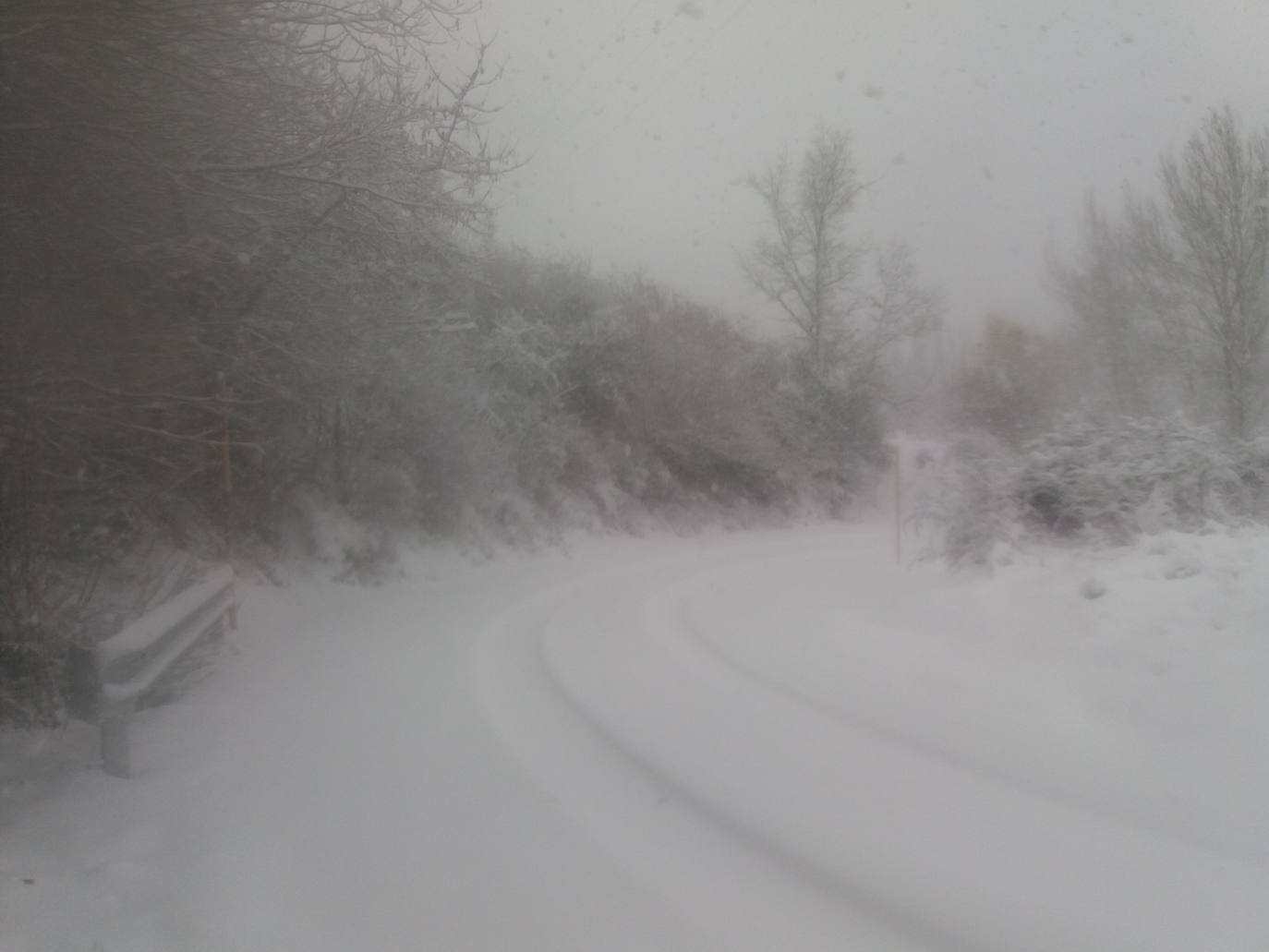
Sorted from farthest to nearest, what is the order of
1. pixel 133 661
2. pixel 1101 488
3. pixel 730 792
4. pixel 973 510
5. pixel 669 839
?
1. pixel 973 510
2. pixel 1101 488
3. pixel 730 792
4. pixel 133 661
5. pixel 669 839

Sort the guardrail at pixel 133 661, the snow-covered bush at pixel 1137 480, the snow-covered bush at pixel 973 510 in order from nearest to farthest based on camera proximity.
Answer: the guardrail at pixel 133 661 < the snow-covered bush at pixel 1137 480 < the snow-covered bush at pixel 973 510

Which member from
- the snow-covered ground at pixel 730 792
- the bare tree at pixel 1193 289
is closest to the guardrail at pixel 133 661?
the snow-covered ground at pixel 730 792

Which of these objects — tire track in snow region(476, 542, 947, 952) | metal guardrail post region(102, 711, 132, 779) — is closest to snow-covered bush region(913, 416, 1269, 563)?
tire track in snow region(476, 542, 947, 952)

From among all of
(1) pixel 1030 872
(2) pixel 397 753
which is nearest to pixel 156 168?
(2) pixel 397 753

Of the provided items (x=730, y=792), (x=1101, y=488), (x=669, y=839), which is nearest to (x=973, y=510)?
(x=1101, y=488)

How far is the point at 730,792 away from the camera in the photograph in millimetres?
5879

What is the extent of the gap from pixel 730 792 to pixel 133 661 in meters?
3.54

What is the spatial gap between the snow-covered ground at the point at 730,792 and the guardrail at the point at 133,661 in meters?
0.23

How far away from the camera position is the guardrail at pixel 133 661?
5500 millimetres

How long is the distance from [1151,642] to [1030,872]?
3.11 m

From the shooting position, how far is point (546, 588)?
16250mm

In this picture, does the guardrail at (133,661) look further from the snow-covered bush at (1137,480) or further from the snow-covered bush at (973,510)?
the snow-covered bush at (1137,480)

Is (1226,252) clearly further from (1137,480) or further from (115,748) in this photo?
(115,748)

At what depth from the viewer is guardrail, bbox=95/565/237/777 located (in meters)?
5.50
